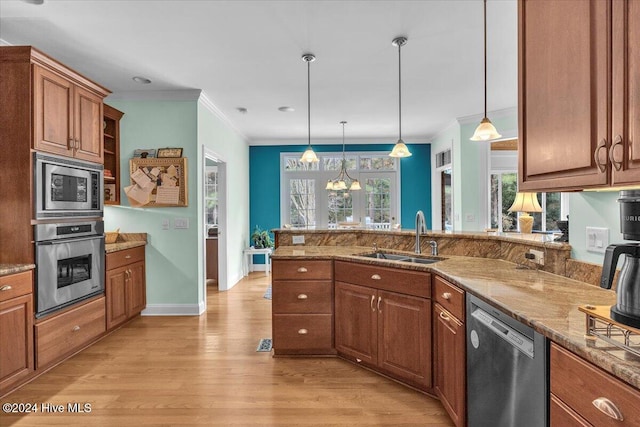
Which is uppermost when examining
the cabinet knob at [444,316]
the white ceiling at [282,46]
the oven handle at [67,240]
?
the white ceiling at [282,46]

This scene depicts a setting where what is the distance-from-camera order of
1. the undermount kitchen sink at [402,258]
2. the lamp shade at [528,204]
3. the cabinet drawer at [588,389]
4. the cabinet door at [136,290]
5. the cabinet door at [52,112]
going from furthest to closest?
the cabinet door at [136,290] → the lamp shade at [528,204] → the undermount kitchen sink at [402,258] → the cabinet door at [52,112] → the cabinet drawer at [588,389]

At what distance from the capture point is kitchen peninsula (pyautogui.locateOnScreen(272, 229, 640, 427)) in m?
1.01

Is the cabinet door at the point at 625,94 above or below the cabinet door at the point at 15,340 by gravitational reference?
above

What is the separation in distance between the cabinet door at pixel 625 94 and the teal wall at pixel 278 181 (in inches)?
234

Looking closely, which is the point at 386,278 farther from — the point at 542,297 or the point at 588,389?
the point at 588,389

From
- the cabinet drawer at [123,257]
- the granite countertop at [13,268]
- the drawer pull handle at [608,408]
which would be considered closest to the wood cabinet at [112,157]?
the cabinet drawer at [123,257]

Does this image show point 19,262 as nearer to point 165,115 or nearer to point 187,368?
point 187,368

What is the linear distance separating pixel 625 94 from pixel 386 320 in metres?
1.82

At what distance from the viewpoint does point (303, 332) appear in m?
2.81

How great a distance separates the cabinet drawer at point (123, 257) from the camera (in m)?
3.36

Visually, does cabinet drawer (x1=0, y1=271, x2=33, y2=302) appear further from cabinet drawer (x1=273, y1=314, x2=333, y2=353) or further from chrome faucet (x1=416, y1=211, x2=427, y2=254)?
chrome faucet (x1=416, y1=211, x2=427, y2=254)

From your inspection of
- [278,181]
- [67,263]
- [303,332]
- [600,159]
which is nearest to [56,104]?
[67,263]

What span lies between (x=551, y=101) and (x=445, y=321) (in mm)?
1269

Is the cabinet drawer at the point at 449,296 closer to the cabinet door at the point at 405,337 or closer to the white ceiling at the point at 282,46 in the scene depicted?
the cabinet door at the point at 405,337
